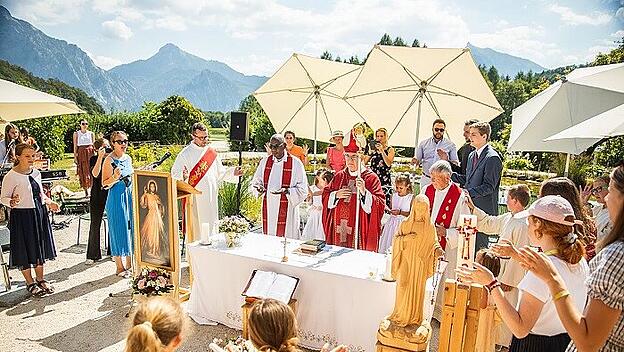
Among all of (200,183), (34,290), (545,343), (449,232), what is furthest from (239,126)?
(545,343)

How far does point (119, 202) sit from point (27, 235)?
3.96ft

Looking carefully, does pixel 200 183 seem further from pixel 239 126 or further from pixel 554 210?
pixel 554 210

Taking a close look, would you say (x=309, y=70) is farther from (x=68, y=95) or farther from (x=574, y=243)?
(x=68, y=95)

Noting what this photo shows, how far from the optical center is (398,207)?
20.5 feet

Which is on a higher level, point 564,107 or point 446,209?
point 564,107

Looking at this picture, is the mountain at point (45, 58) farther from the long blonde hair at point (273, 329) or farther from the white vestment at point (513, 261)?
the long blonde hair at point (273, 329)

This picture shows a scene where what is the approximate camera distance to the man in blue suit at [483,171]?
575cm

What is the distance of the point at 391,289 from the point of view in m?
4.02

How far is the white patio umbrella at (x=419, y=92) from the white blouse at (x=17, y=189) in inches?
227

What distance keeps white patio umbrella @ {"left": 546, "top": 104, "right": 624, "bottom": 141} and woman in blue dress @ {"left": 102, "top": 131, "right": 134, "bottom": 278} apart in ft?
18.5

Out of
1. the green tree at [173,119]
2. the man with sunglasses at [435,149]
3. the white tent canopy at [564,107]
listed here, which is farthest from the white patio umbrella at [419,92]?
the green tree at [173,119]

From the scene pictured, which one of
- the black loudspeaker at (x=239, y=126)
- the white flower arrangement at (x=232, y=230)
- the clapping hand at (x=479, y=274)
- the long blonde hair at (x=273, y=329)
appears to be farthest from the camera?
the black loudspeaker at (x=239, y=126)

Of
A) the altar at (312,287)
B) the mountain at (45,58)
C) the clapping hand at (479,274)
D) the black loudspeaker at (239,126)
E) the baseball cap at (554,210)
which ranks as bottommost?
the altar at (312,287)

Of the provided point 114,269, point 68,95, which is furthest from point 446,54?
point 68,95
